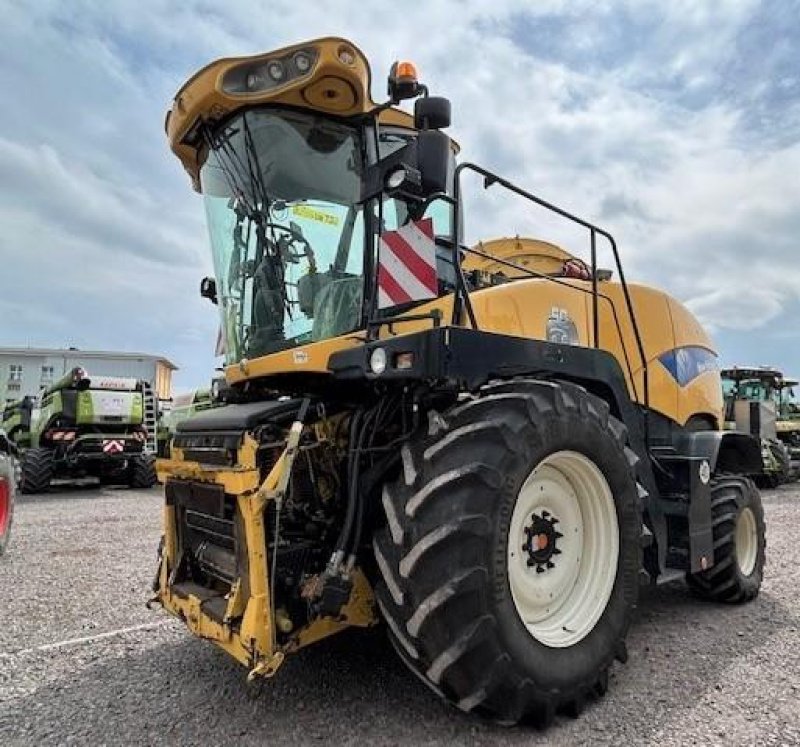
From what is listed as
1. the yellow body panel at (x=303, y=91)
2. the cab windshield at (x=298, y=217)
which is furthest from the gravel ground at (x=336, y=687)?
the yellow body panel at (x=303, y=91)

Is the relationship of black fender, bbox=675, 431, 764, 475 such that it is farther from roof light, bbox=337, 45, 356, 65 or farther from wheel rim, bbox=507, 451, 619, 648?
roof light, bbox=337, 45, 356, 65

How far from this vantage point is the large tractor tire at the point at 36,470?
1472 centimetres

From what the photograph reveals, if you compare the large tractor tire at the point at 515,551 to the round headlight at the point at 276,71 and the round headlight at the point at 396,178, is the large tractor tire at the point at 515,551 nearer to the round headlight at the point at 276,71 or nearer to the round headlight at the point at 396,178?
the round headlight at the point at 396,178

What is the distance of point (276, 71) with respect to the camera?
3.62 m

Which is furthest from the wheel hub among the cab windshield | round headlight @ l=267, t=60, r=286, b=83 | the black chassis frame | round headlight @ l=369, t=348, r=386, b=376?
round headlight @ l=267, t=60, r=286, b=83

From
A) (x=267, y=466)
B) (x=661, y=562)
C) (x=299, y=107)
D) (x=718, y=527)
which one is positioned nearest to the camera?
(x=267, y=466)

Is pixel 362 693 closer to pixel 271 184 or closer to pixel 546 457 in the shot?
pixel 546 457

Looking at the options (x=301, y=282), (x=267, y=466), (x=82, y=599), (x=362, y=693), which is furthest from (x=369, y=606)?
(x=82, y=599)

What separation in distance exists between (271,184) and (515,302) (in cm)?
153

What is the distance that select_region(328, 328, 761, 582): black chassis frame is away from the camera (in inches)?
115

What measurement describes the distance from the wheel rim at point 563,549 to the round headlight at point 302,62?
2.33 meters

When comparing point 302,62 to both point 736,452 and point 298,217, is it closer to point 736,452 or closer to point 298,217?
point 298,217

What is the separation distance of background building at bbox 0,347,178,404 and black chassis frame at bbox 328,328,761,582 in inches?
2142

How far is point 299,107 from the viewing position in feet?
12.3
